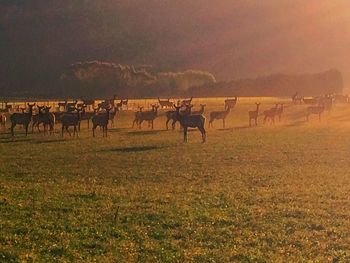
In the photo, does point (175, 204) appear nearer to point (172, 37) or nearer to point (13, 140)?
point (13, 140)

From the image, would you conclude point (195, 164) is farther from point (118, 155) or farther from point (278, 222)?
point (278, 222)

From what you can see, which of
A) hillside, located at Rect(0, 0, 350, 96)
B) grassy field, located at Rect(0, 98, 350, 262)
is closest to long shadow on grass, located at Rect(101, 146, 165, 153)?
grassy field, located at Rect(0, 98, 350, 262)

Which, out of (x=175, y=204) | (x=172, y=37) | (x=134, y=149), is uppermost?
(x=172, y=37)

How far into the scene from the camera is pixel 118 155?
24844mm

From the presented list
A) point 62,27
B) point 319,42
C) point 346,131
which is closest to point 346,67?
point 319,42

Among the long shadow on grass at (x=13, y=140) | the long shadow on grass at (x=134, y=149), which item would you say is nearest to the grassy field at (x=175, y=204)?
the long shadow on grass at (x=134, y=149)

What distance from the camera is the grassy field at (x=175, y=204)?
33.6 ft

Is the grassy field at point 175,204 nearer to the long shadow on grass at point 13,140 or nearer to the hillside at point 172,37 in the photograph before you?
the long shadow on grass at point 13,140

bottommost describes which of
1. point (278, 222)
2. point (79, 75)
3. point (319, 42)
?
point (278, 222)

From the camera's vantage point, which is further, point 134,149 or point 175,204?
point 134,149

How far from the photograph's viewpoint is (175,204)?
14.1 metres

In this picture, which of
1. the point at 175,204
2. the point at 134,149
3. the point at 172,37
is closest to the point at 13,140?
the point at 134,149

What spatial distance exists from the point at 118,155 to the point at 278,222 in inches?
535

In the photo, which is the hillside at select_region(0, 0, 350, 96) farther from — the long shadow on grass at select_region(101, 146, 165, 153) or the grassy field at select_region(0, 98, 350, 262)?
the grassy field at select_region(0, 98, 350, 262)
